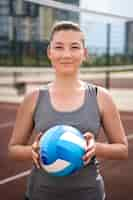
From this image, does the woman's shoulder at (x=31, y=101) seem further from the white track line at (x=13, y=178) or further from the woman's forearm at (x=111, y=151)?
the white track line at (x=13, y=178)

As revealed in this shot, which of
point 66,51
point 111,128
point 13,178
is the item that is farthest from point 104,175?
point 66,51

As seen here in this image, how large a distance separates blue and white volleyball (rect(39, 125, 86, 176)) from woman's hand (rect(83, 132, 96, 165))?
0.6 inches

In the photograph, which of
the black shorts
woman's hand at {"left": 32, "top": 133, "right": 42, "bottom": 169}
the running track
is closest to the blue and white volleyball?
woman's hand at {"left": 32, "top": 133, "right": 42, "bottom": 169}

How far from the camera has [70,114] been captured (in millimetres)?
2018

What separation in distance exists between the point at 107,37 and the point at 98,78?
656 centimetres

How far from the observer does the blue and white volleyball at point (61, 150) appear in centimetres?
191

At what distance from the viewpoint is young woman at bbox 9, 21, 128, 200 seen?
79.7 inches

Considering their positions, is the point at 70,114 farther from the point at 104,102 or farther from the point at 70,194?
the point at 70,194

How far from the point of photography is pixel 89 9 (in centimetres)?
1385

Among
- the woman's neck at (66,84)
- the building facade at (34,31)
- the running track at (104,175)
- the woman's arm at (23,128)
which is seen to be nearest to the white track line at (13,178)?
the running track at (104,175)

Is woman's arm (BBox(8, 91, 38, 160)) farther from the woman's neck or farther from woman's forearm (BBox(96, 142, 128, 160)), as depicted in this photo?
woman's forearm (BBox(96, 142, 128, 160))

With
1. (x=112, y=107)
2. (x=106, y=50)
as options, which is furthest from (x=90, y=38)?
(x=112, y=107)

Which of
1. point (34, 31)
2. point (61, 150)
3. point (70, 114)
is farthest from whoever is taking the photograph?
point (34, 31)

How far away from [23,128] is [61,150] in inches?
10.2
